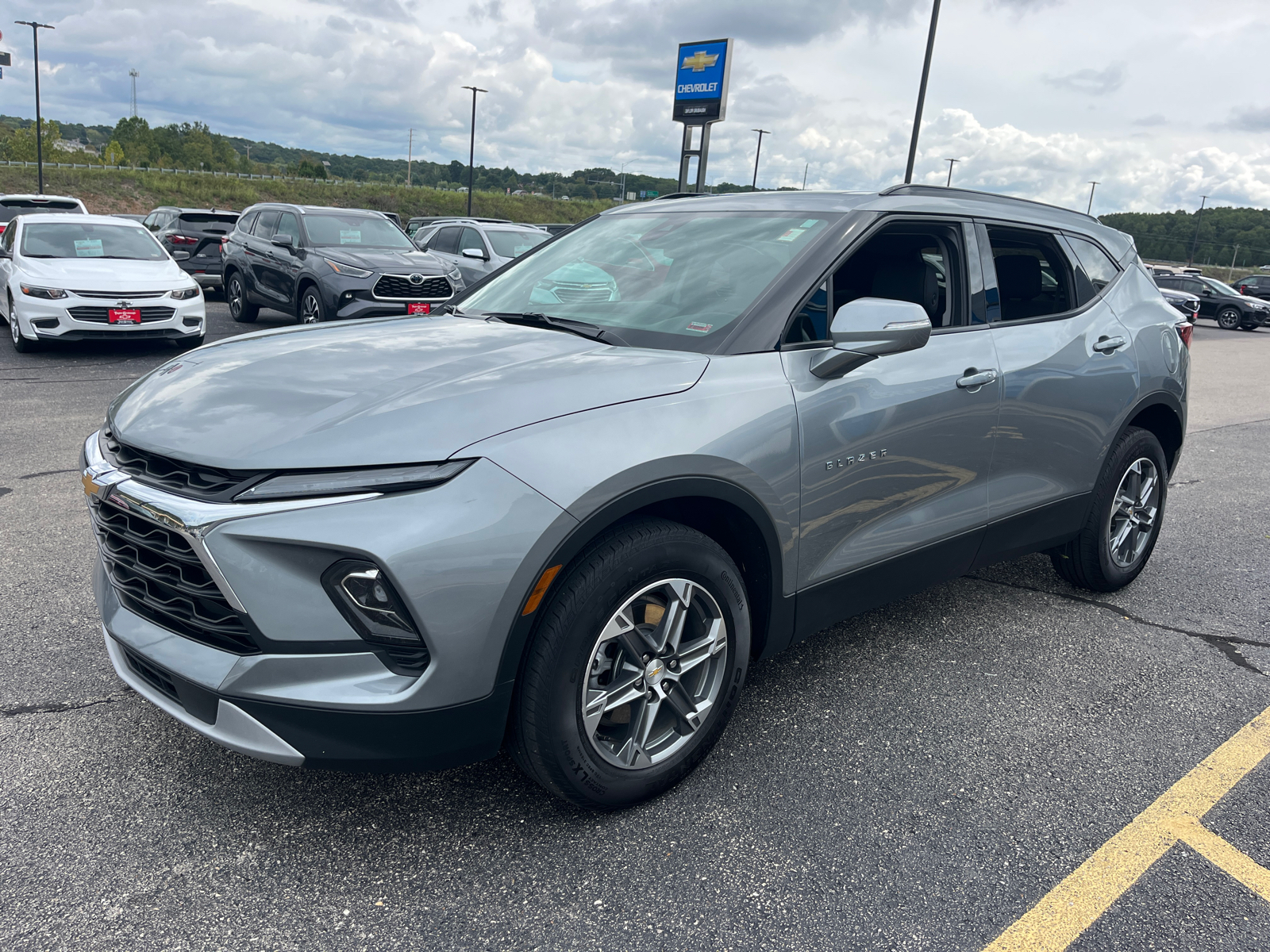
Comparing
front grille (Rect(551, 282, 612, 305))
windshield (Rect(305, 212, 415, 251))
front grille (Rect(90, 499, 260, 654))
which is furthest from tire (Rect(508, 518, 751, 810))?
windshield (Rect(305, 212, 415, 251))

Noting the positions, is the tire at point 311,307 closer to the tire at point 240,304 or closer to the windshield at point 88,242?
the windshield at point 88,242

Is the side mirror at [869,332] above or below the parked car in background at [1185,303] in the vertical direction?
below

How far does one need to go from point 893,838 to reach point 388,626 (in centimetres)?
148

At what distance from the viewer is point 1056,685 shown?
3422mm

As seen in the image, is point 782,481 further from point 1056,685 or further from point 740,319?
point 1056,685

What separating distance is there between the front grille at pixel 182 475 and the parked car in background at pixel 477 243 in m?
11.4

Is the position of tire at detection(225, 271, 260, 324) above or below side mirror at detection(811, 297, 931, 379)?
below

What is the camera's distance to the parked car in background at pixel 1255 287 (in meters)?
33.2

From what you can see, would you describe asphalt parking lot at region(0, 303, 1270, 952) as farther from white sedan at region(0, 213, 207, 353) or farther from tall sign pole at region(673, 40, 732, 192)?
tall sign pole at region(673, 40, 732, 192)

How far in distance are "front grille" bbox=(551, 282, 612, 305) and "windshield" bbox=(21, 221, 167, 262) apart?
9.31m

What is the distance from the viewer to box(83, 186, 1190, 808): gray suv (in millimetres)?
2002

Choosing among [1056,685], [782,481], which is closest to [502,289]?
[782,481]

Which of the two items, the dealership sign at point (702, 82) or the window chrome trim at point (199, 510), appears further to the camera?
the dealership sign at point (702, 82)

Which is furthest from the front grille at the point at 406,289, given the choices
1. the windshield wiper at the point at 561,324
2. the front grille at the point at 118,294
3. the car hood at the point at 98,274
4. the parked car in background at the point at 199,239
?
the windshield wiper at the point at 561,324
